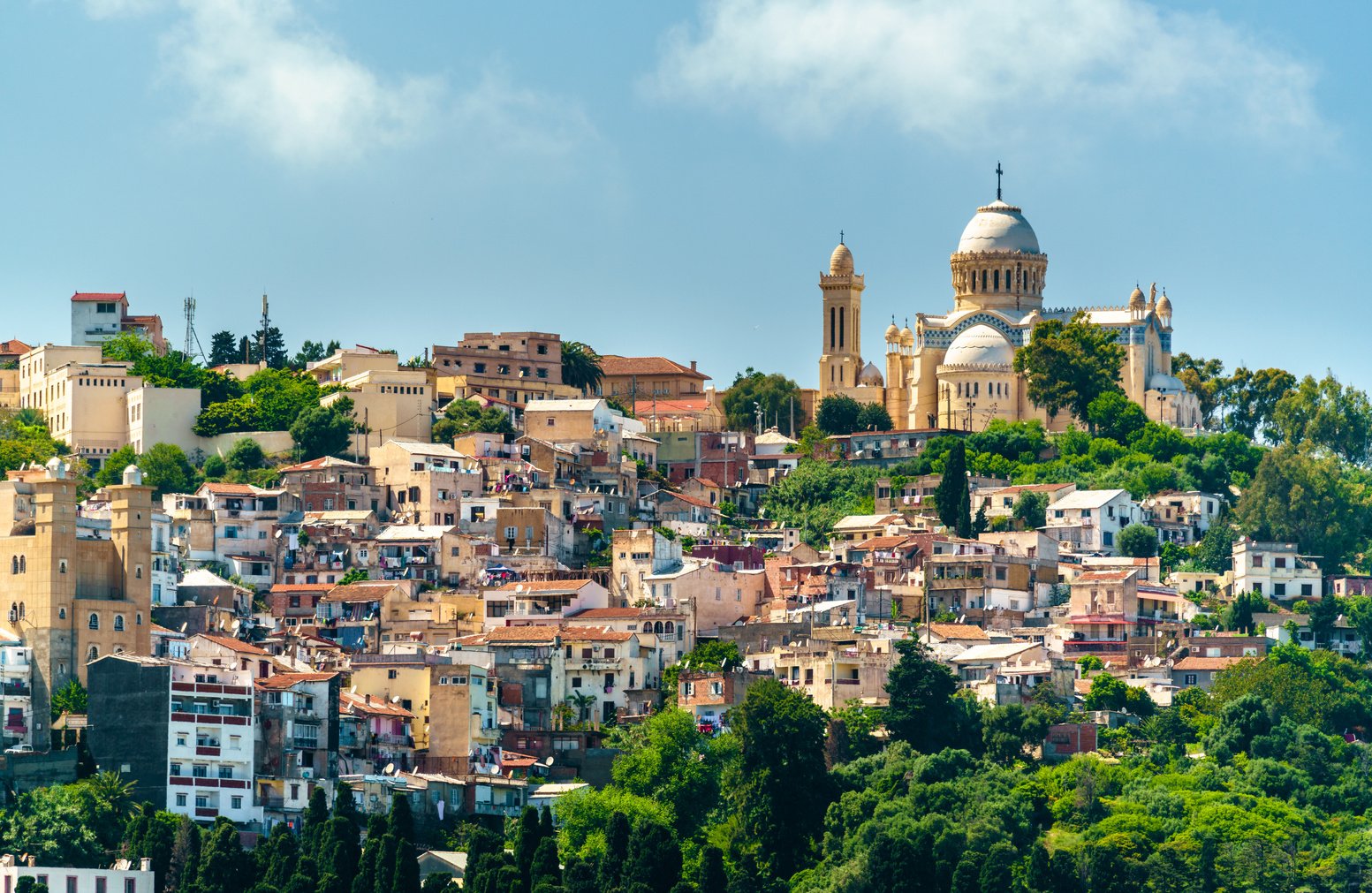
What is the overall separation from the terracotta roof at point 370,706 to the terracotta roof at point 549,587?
26.2ft

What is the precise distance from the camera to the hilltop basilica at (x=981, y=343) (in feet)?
336

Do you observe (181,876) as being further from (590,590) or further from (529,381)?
(529,381)

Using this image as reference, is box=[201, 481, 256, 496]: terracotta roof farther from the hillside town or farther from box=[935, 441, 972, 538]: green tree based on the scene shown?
box=[935, 441, 972, 538]: green tree

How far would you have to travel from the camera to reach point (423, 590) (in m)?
83.6

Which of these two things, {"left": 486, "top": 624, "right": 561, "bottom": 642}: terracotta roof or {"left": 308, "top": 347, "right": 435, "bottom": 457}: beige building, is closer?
{"left": 486, "top": 624, "right": 561, "bottom": 642}: terracotta roof

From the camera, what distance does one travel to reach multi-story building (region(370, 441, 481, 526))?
291ft

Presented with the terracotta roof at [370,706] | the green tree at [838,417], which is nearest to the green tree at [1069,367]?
the green tree at [838,417]

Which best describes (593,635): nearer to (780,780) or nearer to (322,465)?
(780,780)

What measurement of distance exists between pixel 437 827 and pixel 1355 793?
Result: 20047mm

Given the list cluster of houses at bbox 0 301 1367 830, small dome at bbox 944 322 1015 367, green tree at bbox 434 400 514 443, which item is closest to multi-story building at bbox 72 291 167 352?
cluster of houses at bbox 0 301 1367 830

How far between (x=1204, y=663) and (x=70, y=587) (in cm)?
2660

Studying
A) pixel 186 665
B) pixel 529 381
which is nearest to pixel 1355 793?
pixel 186 665

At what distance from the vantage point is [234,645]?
74.2 metres

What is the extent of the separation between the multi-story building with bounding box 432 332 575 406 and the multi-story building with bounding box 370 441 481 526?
373 inches
